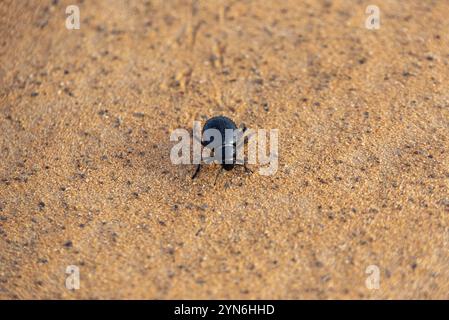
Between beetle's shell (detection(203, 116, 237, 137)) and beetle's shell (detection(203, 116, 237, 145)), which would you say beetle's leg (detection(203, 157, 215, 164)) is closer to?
beetle's shell (detection(203, 116, 237, 145))

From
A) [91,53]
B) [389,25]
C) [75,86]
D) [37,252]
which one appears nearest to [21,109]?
[75,86]

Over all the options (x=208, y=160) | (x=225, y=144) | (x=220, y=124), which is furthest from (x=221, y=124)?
(x=208, y=160)

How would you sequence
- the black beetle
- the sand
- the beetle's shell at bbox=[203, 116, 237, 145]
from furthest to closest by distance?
the beetle's shell at bbox=[203, 116, 237, 145] → the black beetle → the sand

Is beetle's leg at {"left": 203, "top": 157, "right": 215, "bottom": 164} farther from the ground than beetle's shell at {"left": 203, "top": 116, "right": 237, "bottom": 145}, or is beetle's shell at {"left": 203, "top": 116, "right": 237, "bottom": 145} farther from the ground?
beetle's shell at {"left": 203, "top": 116, "right": 237, "bottom": 145}

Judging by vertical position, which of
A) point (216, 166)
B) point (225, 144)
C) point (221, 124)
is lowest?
point (216, 166)

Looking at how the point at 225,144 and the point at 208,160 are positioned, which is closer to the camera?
the point at 225,144

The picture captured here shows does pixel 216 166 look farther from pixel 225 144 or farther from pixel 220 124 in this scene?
pixel 220 124

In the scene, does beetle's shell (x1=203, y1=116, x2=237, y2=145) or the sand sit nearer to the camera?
the sand

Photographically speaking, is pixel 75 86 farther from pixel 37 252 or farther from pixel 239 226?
pixel 239 226

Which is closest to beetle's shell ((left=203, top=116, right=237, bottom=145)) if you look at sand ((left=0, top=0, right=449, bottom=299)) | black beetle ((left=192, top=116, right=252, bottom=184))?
black beetle ((left=192, top=116, right=252, bottom=184))
